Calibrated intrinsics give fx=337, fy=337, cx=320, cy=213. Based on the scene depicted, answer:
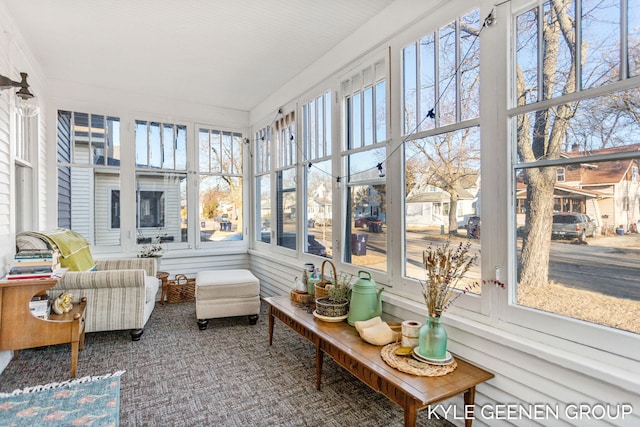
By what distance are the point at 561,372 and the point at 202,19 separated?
3.43 m

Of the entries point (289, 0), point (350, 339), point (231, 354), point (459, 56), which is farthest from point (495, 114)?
point (231, 354)

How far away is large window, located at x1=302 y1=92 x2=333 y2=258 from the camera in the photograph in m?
3.54

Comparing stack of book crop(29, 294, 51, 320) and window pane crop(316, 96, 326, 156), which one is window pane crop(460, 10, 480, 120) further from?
stack of book crop(29, 294, 51, 320)

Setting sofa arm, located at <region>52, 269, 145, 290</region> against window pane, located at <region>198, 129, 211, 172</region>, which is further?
window pane, located at <region>198, 129, 211, 172</region>

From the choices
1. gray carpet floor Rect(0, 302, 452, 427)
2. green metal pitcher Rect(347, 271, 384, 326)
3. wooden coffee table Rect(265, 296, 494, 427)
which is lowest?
gray carpet floor Rect(0, 302, 452, 427)

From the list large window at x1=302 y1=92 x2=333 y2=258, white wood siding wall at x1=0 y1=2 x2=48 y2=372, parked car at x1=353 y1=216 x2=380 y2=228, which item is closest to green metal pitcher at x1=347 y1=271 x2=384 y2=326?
parked car at x1=353 y1=216 x2=380 y2=228

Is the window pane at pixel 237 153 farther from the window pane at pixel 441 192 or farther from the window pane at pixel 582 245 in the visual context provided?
the window pane at pixel 582 245

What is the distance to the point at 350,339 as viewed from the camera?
2.19m

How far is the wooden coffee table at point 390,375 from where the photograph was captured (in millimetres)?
A: 1573

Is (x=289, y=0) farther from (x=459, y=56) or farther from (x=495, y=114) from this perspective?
(x=495, y=114)

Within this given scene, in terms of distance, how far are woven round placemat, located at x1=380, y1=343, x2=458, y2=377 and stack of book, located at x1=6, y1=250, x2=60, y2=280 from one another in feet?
8.16

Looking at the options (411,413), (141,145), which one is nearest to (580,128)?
(411,413)

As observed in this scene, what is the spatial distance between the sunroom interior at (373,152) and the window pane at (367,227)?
0.06 feet

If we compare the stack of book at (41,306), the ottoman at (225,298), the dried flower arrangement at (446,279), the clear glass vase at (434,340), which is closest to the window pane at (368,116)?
the dried flower arrangement at (446,279)
